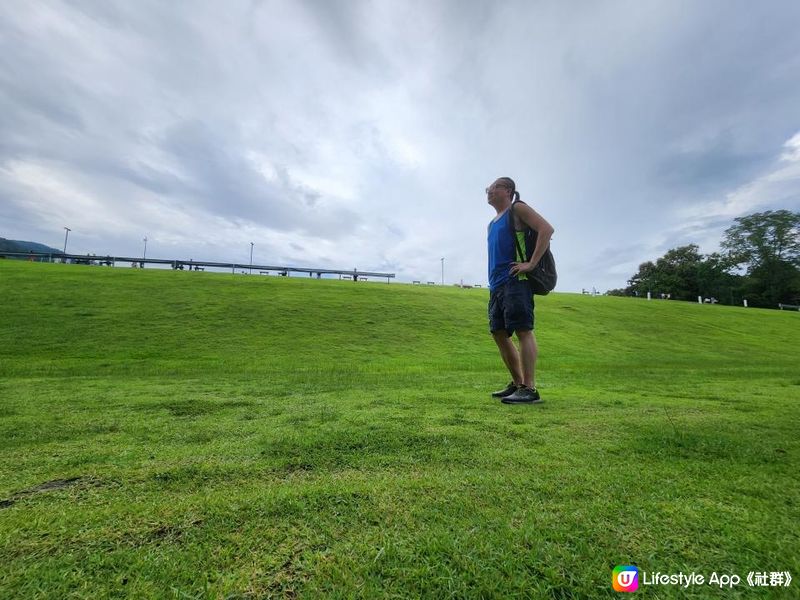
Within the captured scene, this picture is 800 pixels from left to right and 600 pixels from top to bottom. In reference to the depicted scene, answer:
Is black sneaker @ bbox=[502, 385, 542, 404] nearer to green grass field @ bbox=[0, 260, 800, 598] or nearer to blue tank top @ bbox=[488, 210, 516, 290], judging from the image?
green grass field @ bbox=[0, 260, 800, 598]

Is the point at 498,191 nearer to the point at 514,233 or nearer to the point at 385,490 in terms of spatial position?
the point at 514,233

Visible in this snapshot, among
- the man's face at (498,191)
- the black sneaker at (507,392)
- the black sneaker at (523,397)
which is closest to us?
the black sneaker at (523,397)

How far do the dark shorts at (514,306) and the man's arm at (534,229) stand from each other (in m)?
0.14

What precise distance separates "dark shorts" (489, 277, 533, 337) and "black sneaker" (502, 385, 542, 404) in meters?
0.51

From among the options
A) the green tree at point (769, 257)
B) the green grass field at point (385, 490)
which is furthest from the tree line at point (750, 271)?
the green grass field at point (385, 490)

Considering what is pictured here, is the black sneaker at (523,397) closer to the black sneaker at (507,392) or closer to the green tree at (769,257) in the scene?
the black sneaker at (507,392)

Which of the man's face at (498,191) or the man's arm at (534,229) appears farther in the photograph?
the man's face at (498,191)

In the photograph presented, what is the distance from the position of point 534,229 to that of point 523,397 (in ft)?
5.11

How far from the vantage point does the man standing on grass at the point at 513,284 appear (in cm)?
333

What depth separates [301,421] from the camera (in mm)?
2496

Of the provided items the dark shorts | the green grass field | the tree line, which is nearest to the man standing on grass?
the dark shorts

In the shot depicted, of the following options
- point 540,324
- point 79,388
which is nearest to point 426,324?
point 540,324

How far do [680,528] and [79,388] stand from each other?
487 centimetres

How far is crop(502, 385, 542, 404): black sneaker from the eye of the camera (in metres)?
3.18
